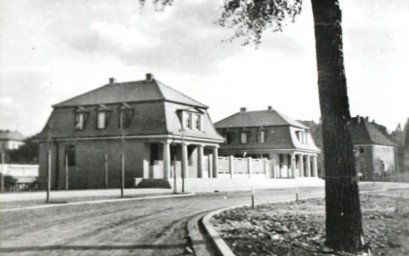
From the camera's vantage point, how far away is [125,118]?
1339 inches

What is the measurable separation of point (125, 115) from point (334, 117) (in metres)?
27.5

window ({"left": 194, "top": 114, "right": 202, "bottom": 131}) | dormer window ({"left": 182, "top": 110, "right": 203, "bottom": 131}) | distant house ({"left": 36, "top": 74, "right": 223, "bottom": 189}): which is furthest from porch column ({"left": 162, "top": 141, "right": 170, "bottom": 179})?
window ({"left": 194, "top": 114, "right": 202, "bottom": 131})

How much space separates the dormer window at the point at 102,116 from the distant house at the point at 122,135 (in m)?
0.03

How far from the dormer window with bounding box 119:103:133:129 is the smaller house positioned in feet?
134

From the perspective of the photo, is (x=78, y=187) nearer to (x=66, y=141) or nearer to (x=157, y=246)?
(x=66, y=141)

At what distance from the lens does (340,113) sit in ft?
26.1

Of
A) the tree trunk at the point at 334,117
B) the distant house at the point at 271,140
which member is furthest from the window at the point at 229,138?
the tree trunk at the point at 334,117

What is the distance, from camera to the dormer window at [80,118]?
35156 mm

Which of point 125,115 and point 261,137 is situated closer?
point 125,115

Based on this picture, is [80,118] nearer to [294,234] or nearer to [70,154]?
[70,154]

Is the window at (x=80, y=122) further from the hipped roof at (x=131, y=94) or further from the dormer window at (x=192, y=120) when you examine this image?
the dormer window at (x=192, y=120)

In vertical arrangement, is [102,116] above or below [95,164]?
above

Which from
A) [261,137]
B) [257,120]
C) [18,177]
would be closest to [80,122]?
[18,177]

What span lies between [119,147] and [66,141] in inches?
189
